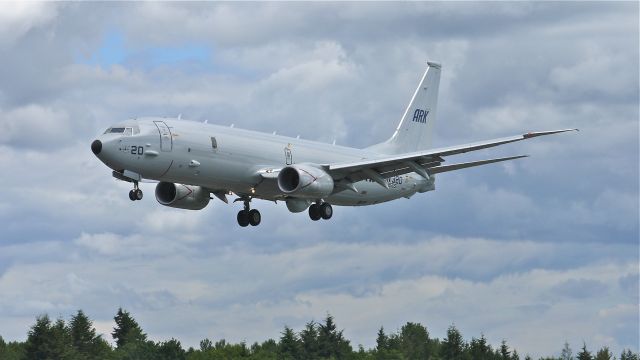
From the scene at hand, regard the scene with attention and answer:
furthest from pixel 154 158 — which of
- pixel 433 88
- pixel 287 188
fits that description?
pixel 433 88

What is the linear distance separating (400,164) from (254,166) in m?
9.18

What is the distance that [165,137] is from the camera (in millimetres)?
82312

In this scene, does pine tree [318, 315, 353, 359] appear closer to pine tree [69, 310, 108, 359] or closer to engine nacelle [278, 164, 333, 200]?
pine tree [69, 310, 108, 359]

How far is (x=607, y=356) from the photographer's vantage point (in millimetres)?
180125

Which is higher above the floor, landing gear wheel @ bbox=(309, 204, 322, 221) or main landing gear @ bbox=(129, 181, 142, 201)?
landing gear wheel @ bbox=(309, 204, 322, 221)

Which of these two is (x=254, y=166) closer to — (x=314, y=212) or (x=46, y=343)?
(x=314, y=212)

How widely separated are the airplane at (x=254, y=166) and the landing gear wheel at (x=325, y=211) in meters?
0.06

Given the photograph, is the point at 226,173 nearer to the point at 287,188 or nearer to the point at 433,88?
the point at 287,188

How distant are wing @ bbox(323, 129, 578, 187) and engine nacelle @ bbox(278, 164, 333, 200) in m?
1.69

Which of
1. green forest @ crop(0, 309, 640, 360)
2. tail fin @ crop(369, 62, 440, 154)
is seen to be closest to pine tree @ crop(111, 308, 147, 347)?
green forest @ crop(0, 309, 640, 360)

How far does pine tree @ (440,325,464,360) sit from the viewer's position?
556ft

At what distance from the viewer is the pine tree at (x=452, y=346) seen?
6668 inches

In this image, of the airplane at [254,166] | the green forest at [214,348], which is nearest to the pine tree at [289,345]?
the green forest at [214,348]

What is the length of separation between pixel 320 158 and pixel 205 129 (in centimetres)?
972
